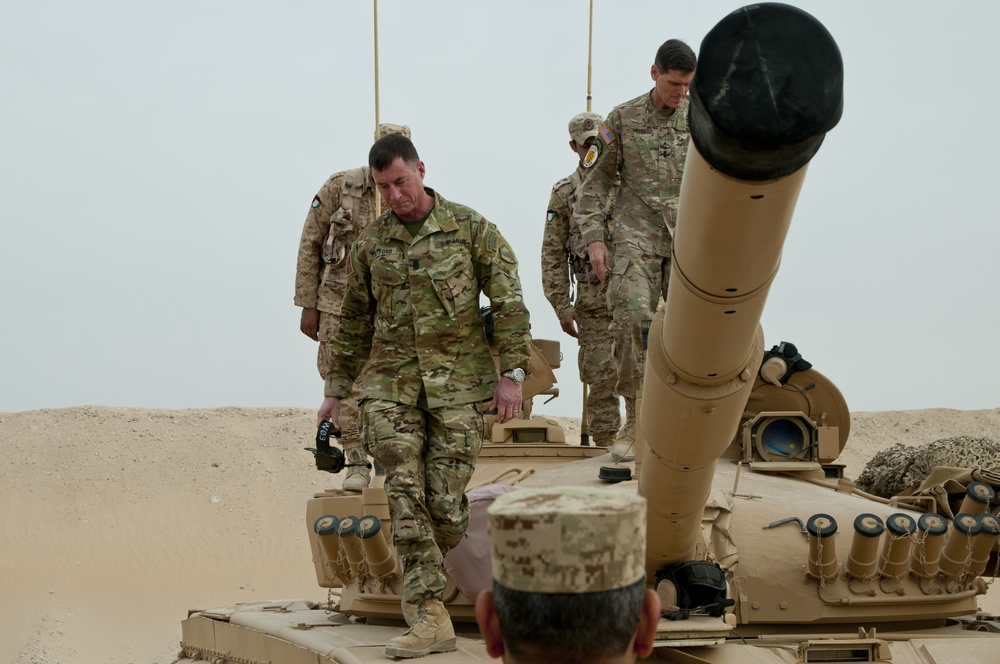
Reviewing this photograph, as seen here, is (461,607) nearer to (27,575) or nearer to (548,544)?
(548,544)

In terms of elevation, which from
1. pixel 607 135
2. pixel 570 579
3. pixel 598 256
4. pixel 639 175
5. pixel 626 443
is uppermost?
pixel 607 135

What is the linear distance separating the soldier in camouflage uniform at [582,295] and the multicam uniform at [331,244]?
1.45m

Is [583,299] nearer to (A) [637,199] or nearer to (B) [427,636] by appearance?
(A) [637,199]

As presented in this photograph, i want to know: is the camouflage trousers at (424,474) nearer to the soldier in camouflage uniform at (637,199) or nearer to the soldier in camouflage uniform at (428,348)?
the soldier in camouflage uniform at (428,348)

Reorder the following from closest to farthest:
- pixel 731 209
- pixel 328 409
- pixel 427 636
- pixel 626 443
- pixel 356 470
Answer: pixel 731 209
pixel 427 636
pixel 328 409
pixel 626 443
pixel 356 470

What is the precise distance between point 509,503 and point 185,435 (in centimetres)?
2827

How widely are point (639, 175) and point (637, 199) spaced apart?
0.13m

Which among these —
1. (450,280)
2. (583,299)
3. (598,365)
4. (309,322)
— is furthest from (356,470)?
(450,280)

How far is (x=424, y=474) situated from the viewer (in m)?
5.71

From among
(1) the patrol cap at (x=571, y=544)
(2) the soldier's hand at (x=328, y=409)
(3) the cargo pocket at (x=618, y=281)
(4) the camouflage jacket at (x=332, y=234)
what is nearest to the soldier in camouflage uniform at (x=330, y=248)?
(4) the camouflage jacket at (x=332, y=234)

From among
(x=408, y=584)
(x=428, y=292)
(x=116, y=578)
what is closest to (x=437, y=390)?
(x=428, y=292)

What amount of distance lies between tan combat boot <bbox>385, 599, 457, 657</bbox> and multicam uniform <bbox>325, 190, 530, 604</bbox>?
0.09 m

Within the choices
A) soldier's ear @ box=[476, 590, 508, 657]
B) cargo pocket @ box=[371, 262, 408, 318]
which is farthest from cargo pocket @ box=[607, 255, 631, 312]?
soldier's ear @ box=[476, 590, 508, 657]

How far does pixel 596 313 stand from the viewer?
9102mm
